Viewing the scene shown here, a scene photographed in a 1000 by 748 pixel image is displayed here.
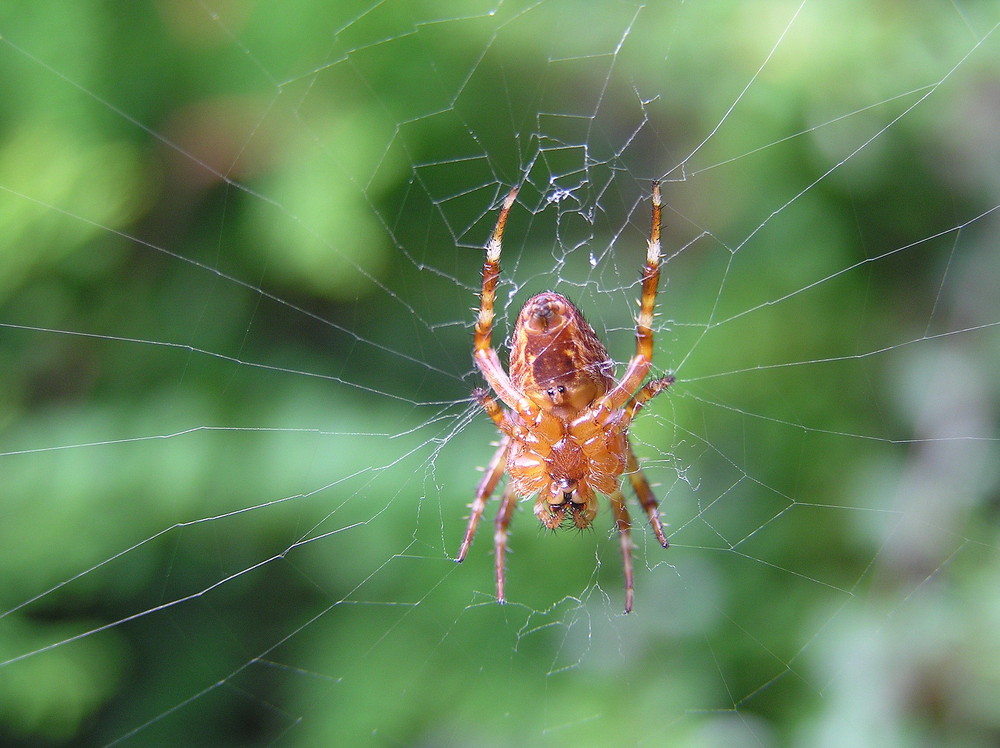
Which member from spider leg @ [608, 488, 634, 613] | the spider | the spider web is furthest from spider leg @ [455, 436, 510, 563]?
spider leg @ [608, 488, 634, 613]

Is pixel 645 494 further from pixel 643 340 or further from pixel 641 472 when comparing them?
pixel 643 340

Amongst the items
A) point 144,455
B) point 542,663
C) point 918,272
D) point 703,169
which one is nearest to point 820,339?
point 918,272

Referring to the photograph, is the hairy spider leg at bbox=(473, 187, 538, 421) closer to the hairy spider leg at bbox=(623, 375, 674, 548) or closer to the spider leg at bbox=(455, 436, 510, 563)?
the spider leg at bbox=(455, 436, 510, 563)

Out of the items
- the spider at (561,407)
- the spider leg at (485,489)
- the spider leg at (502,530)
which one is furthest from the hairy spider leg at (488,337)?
the spider leg at (502,530)

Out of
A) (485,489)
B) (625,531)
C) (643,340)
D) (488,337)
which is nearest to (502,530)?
(485,489)

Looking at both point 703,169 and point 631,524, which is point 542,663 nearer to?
point 631,524

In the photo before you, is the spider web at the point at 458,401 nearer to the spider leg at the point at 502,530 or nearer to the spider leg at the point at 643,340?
the spider leg at the point at 502,530

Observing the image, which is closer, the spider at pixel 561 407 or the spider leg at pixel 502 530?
the spider at pixel 561 407
